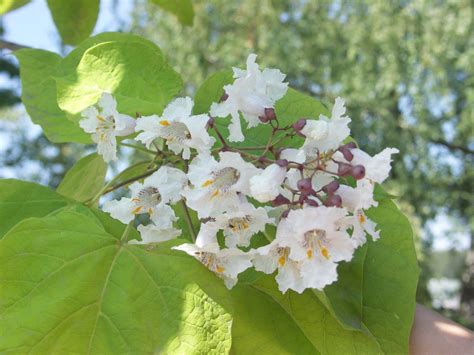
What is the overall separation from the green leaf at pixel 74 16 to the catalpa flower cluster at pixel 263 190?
0.49 meters

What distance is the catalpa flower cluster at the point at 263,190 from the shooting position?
1.52 ft

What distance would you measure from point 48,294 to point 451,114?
5886 millimetres

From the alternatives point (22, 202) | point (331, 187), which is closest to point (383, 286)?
point (331, 187)

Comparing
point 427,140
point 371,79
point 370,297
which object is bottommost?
point 427,140

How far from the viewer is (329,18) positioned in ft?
21.2

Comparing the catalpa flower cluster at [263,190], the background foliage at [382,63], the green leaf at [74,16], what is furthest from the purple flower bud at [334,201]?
the background foliage at [382,63]

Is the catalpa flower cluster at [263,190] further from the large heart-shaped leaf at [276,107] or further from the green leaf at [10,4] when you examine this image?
the green leaf at [10,4]

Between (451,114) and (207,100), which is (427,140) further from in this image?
(207,100)

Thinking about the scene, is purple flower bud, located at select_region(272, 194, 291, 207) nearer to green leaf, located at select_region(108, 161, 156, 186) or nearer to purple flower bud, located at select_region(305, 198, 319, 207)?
purple flower bud, located at select_region(305, 198, 319, 207)

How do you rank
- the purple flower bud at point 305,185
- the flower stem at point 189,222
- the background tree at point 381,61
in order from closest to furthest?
the purple flower bud at point 305,185
the flower stem at point 189,222
the background tree at point 381,61

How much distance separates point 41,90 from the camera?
2.45 ft

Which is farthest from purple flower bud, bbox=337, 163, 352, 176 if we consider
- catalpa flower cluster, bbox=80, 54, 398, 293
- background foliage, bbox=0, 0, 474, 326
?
background foliage, bbox=0, 0, 474, 326

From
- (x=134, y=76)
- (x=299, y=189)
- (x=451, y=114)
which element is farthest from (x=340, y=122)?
(x=451, y=114)

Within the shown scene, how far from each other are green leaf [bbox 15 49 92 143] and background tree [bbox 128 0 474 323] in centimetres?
445
